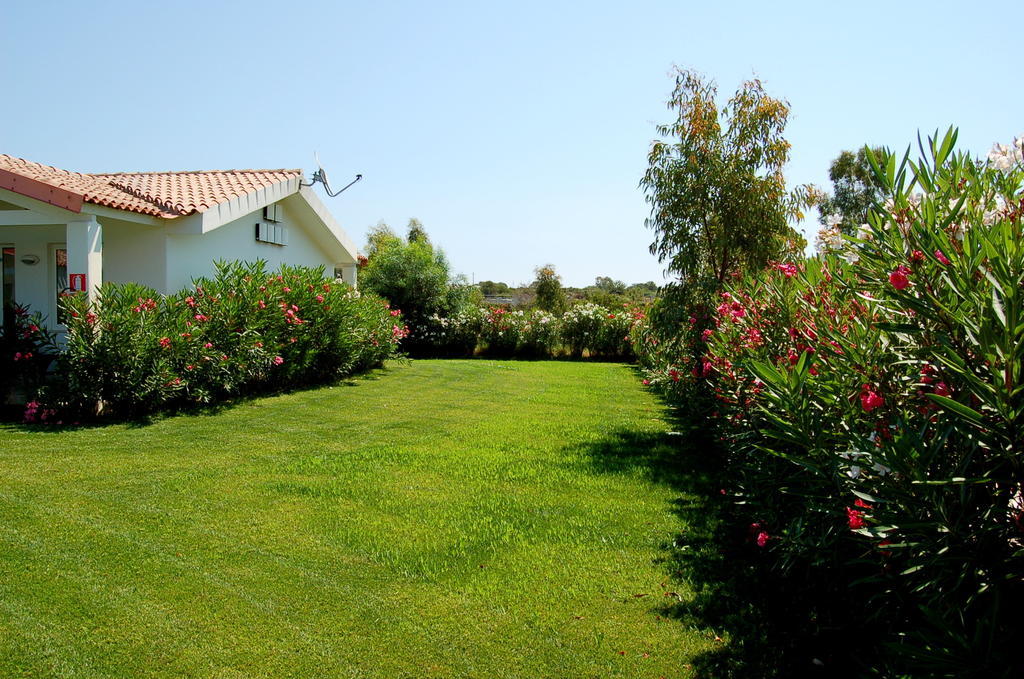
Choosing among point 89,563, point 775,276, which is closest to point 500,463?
point 775,276

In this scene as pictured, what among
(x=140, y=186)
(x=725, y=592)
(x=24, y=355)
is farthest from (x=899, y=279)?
(x=140, y=186)

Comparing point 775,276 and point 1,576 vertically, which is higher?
point 775,276

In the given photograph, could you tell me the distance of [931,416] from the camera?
245 cm

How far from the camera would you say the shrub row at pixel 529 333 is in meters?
22.4

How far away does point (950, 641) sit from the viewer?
2145mm

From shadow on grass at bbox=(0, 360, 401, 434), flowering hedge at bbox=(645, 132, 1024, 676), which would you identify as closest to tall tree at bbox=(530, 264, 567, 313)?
shadow on grass at bbox=(0, 360, 401, 434)

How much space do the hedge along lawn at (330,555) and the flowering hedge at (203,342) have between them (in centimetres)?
82

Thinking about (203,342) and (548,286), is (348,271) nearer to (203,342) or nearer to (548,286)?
(203,342)


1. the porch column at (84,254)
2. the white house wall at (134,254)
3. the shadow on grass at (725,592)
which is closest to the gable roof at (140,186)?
the porch column at (84,254)

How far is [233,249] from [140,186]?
7.49 feet

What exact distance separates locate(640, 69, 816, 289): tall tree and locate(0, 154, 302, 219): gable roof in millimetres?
7635

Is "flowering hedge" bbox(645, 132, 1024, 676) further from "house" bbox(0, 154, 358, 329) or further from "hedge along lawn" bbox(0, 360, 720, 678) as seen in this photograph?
"house" bbox(0, 154, 358, 329)

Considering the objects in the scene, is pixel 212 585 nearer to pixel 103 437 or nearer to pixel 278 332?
pixel 103 437

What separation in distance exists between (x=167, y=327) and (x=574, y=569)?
7.55 m
